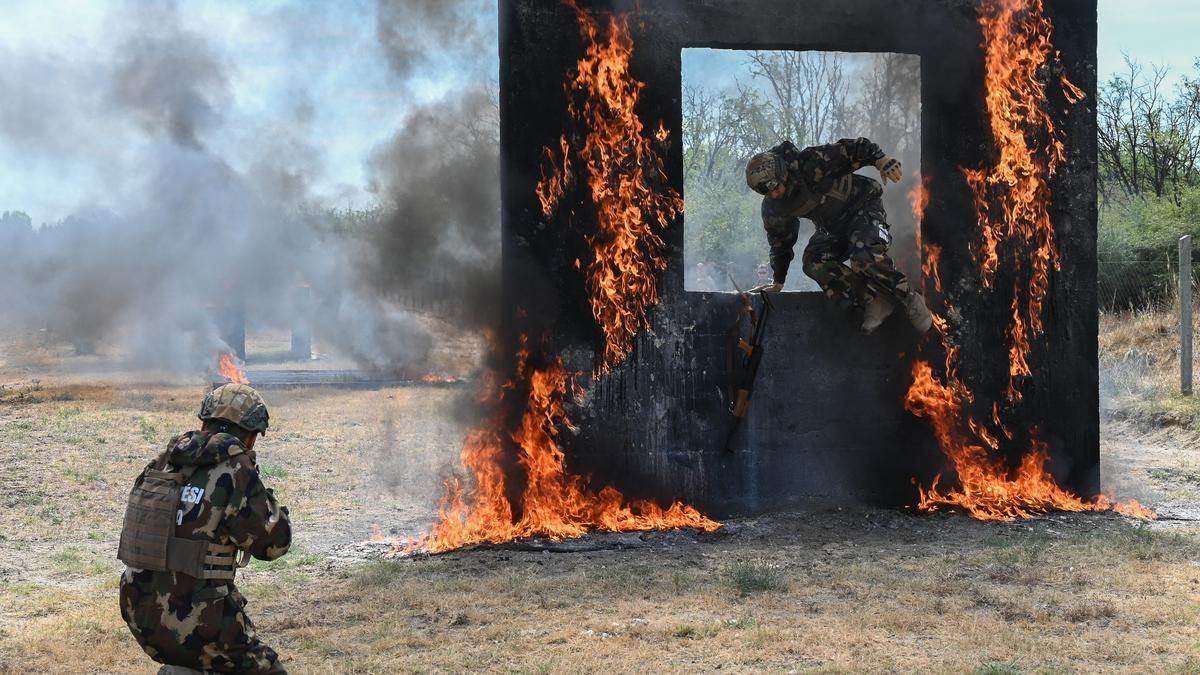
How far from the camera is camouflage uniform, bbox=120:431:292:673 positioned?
4.56 meters

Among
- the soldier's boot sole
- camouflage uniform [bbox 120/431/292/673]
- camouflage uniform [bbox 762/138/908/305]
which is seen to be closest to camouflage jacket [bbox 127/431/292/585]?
camouflage uniform [bbox 120/431/292/673]

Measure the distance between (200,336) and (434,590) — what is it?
9.50 metres

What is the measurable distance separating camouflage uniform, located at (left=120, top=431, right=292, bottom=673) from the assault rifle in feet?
18.5

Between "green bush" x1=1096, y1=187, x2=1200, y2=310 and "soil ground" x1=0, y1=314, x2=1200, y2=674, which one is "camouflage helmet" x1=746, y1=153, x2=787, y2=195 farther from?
"green bush" x1=1096, y1=187, x2=1200, y2=310

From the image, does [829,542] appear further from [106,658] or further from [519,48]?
[106,658]

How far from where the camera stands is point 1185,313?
1631 cm

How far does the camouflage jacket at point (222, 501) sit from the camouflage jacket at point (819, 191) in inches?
238

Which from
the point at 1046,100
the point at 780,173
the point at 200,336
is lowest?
the point at 200,336

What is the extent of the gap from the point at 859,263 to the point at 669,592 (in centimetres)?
336

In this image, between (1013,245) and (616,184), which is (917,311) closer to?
(1013,245)

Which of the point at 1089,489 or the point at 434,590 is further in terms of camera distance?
the point at 1089,489

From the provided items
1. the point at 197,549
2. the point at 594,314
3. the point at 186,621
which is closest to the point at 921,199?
the point at 594,314

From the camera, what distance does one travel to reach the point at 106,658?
6.43 m

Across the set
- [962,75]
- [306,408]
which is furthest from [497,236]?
[306,408]
